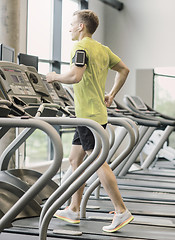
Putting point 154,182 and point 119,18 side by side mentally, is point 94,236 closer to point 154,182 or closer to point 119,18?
point 154,182

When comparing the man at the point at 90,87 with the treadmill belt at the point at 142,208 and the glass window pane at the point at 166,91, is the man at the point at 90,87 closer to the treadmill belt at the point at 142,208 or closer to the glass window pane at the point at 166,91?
the treadmill belt at the point at 142,208

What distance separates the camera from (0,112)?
7.58 feet

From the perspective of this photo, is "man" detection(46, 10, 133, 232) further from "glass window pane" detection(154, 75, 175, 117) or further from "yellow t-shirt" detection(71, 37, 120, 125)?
"glass window pane" detection(154, 75, 175, 117)

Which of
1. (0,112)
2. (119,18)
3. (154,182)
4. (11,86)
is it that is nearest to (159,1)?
(119,18)

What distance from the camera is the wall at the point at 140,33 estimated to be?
369 inches

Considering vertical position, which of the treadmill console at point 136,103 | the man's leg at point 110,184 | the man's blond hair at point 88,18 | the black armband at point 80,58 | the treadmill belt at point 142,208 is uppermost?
the man's blond hair at point 88,18

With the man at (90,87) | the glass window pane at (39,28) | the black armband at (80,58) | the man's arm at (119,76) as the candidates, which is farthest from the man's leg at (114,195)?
the glass window pane at (39,28)

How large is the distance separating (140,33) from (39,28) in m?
2.95

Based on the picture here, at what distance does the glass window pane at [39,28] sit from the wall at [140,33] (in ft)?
5.33


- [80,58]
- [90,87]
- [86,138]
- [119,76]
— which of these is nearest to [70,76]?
[80,58]

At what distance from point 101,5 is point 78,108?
6.98m

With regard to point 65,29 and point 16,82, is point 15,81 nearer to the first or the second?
point 16,82

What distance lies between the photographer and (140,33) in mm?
9711

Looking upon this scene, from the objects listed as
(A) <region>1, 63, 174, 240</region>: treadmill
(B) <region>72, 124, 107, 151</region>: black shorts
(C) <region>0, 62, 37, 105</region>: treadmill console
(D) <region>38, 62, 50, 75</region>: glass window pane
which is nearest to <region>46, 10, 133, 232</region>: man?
(B) <region>72, 124, 107, 151</region>: black shorts
